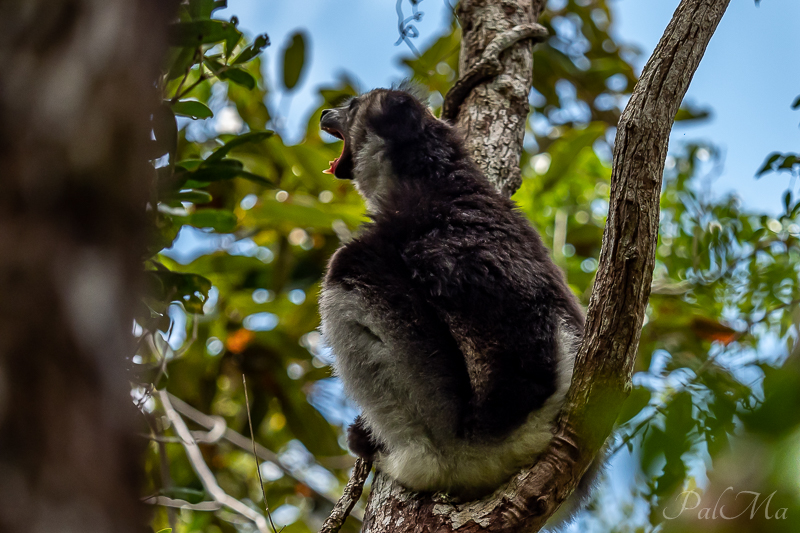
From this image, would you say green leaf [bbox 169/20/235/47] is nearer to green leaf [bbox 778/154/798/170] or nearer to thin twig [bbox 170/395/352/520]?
green leaf [bbox 778/154/798/170]

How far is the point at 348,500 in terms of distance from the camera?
310cm

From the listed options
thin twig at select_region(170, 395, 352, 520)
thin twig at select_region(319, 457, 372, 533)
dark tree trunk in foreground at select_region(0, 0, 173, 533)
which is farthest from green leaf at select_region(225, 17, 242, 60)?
thin twig at select_region(170, 395, 352, 520)

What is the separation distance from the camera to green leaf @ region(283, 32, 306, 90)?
640 centimetres

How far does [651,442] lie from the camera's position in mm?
1180

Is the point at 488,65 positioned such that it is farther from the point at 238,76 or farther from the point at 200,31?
the point at 200,31

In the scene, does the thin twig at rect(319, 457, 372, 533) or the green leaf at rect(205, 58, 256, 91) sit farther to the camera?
the green leaf at rect(205, 58, 256, 91)

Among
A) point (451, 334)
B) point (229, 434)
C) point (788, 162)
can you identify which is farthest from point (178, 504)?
point (788, 162)

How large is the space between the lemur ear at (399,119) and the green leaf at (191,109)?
106cm

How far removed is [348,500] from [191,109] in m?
2.14

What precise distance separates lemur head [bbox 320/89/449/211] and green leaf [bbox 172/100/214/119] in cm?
102

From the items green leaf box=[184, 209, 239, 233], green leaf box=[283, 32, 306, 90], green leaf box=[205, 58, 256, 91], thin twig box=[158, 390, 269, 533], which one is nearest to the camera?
green leaf box=[205, 58, 256, 91]

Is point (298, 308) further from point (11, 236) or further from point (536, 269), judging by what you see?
point (11, 236)

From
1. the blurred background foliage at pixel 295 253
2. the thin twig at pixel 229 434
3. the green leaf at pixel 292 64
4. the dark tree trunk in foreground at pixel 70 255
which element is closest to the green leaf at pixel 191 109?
the blurred background foliage at pixel 295 253

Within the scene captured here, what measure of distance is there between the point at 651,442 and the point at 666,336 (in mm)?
4897
